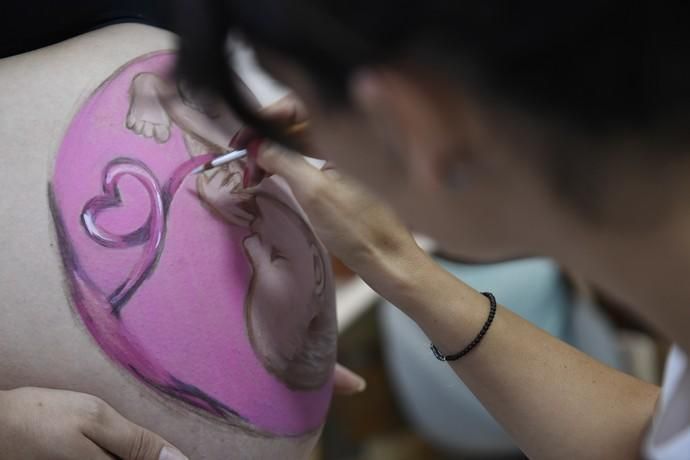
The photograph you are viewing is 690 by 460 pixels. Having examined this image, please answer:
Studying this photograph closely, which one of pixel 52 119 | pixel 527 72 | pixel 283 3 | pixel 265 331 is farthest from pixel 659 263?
pixel 52 119

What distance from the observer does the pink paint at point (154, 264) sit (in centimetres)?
79

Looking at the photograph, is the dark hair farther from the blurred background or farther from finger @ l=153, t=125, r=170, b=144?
the blurred background

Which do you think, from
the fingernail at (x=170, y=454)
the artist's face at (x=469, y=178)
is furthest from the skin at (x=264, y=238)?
the artist's face at (x=469, y=178)

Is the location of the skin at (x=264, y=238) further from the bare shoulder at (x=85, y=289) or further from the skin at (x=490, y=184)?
the skin at (x=490, y=184)

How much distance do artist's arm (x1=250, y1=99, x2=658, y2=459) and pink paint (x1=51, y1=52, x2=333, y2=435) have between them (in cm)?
11

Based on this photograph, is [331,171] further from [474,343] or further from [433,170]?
[433,170]

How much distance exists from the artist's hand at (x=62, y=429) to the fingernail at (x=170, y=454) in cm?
1

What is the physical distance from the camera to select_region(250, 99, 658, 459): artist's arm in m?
0.86

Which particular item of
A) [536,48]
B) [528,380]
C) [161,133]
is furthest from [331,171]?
[536,48]

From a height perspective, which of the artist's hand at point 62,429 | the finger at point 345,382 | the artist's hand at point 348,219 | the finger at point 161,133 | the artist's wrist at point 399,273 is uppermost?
the finger at point 161,133

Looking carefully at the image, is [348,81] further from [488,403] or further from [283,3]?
[488,403]

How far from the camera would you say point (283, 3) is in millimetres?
499

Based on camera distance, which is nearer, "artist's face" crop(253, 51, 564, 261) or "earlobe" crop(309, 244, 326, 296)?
"artist's face" crop(253, 51, 564, 261)

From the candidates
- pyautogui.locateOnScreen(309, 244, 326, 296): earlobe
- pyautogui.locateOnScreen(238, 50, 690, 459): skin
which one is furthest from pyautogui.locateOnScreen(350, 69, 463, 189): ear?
pyautogui.locateOnScreen(309, 244, 326, 296): earlobe
